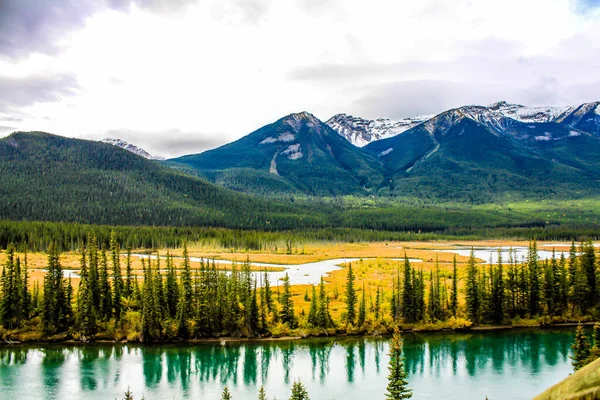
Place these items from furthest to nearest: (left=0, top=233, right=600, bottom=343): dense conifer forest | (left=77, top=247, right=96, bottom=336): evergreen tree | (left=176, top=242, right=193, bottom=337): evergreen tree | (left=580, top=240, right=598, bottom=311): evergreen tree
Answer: (left=580, top=240, right=598, bottom=311): evergreen tree, (left=77, top=247, right=96, bottom=336): evergreen tree, (left=0, top=233, right=600, bottom=343): dense conifer forest, (left=176, top=242, right=193, bottom=337): evergreen tree

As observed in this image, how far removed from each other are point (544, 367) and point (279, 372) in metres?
31.9

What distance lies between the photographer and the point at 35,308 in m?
74.6

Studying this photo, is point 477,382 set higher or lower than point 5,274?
lower

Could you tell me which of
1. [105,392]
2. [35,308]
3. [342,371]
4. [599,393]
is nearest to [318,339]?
[342,371]

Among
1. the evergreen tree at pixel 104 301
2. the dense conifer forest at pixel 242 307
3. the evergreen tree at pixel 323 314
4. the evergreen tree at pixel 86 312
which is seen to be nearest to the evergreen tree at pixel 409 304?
the dense conifer forest at pixel 242 307

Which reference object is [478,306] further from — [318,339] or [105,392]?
[105,392]

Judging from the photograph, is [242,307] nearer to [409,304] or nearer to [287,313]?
[287,313]

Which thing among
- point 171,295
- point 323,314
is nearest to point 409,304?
point 323,314

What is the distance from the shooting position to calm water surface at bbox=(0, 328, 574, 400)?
5022 cm

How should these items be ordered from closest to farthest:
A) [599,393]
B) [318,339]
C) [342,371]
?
[599,393] → [342,371] → [318,339]

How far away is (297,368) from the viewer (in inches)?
2237

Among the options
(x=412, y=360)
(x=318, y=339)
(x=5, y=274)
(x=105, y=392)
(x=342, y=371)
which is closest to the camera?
(x=105, y=392)

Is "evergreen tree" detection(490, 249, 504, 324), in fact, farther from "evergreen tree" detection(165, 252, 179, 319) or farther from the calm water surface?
"evergreen tree" detection(165, 252, 179, 319)

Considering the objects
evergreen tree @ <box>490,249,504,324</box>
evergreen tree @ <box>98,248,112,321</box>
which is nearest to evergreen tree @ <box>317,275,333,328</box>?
evergreen tree @ <box>490,249,504,324</box>
